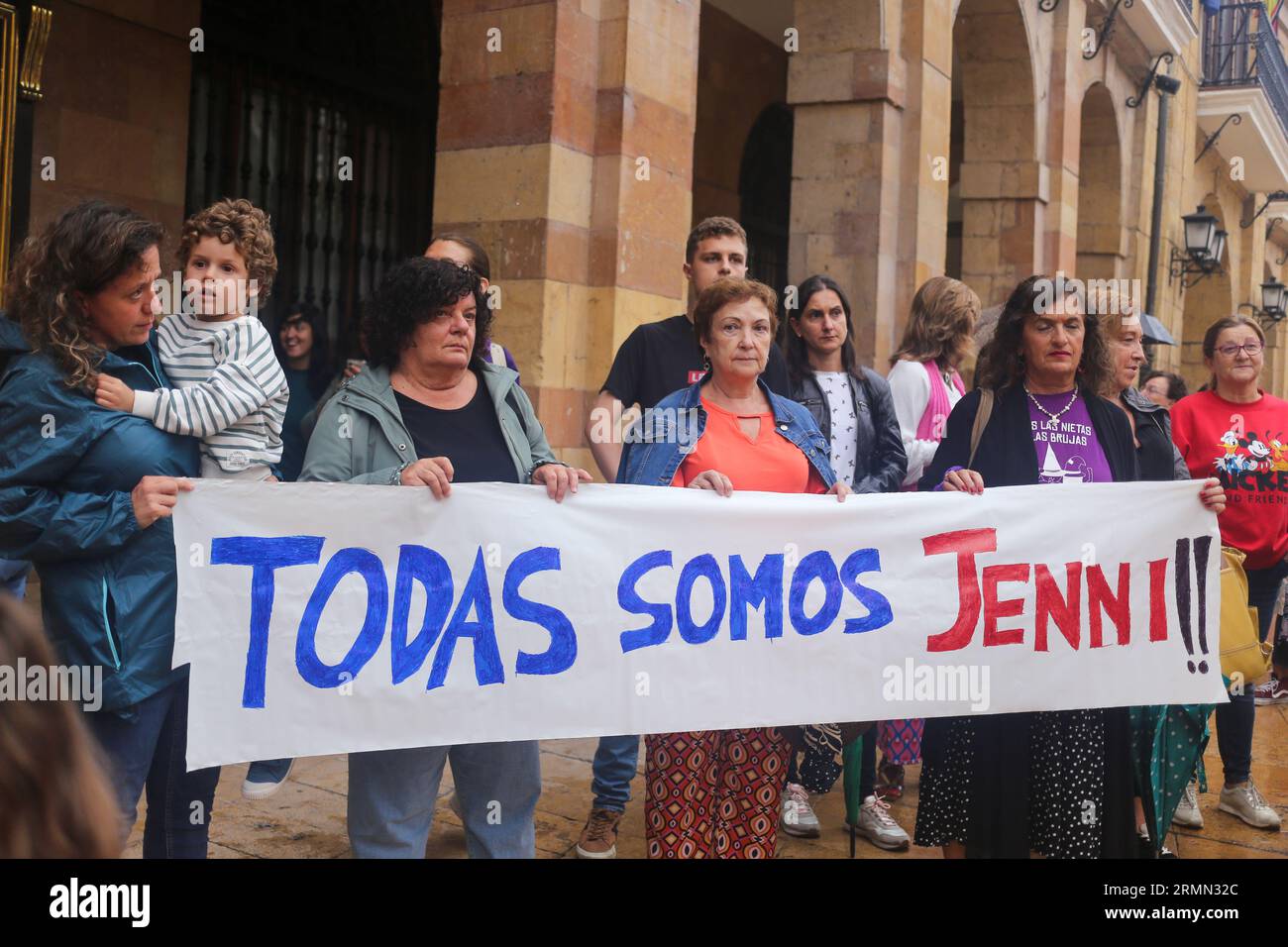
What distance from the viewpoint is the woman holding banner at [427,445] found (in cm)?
296

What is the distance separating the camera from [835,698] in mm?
3453

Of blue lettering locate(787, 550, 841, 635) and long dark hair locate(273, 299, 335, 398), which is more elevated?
long dark hair locate(273, 299, 335, 398)

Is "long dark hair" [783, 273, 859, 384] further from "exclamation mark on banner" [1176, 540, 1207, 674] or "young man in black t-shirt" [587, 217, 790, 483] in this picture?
"exclamation mark on banner" [1176, 540, 1207, 674]

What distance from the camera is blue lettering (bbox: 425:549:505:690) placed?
307 centimetres

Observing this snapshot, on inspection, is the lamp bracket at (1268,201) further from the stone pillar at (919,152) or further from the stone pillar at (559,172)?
the stone pillar at (559,172)

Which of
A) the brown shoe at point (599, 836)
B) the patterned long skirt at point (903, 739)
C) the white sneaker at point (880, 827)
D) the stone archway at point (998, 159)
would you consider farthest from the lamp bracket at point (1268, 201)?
the brown shoe at point (599, 836)

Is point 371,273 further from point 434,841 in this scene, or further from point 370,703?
point 370,703

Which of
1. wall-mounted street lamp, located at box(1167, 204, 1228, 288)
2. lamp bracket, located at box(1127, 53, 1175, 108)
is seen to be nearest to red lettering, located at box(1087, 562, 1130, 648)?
wall-mounted street lamp, located at box(1167, 204, 1228, 288)

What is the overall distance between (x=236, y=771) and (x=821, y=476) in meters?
2.73

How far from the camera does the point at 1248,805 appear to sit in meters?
4.95

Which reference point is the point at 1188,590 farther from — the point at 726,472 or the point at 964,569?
the point at 726,472

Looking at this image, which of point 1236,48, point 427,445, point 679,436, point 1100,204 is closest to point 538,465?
point 427,445

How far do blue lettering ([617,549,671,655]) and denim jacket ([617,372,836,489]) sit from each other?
0.90ft

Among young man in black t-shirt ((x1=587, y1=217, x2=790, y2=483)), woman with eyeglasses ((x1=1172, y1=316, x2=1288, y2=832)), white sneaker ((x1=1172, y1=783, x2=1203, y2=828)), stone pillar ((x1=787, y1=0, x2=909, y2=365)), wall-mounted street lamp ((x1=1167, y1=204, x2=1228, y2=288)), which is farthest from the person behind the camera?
wall-mounted street lamp ((x1=1167, y1=204, x2=1228, y2=288))
